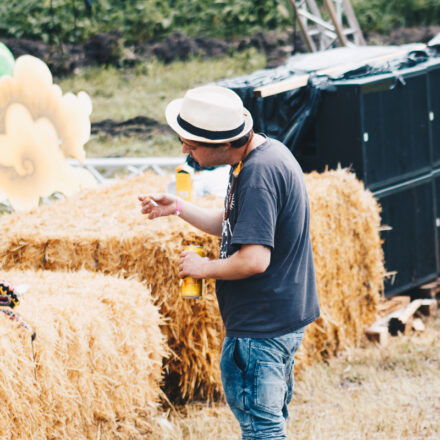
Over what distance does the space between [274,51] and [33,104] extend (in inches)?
513

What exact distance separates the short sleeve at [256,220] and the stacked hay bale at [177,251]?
5.53 ft

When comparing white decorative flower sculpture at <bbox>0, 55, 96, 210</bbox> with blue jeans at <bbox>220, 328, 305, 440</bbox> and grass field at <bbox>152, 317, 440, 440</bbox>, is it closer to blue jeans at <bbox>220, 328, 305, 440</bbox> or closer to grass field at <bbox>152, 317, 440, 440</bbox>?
grass field at <bbox>152, 317, 440, 440</bbox>

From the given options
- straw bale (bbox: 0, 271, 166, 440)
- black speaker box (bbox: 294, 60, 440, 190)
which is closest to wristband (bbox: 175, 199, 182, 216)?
straw bale (bbox: 0, 271, 166, 440)

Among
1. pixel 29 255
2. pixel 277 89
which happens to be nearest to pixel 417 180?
pixel 277 89

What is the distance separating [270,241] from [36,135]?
10.8 feet

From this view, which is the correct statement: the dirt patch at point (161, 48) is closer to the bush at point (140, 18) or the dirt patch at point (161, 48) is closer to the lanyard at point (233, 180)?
the bush at point (140, 18)

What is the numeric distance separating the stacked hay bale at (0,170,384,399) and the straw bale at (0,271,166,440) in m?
Result: 0.25

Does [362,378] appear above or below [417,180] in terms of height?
below

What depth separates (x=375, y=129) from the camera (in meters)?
5.88

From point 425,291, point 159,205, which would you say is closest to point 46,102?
point 159,205

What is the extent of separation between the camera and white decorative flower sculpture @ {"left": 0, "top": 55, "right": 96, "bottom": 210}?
17.1 feet

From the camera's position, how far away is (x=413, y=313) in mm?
6188

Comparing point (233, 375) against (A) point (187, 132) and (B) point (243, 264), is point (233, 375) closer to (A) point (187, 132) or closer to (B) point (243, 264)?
(B) point (243, 264)

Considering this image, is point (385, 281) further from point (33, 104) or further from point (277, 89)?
point (33, 104)
